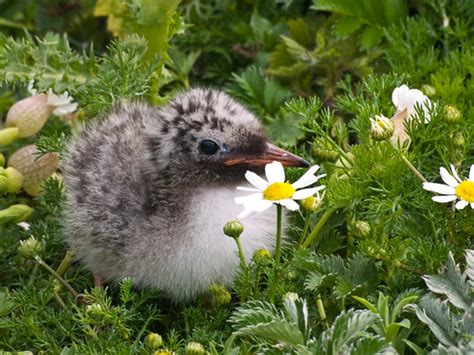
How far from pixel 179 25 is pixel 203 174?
0.97 m

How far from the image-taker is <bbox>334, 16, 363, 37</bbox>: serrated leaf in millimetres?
4141

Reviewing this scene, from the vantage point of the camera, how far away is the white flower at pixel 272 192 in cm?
280

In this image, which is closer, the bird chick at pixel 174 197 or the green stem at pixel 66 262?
the bird chick at pixel 174 197

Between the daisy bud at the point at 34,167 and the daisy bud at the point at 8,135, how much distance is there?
0.06 m

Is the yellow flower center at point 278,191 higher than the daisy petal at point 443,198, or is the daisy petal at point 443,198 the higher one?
the daisy petal at point 443,198

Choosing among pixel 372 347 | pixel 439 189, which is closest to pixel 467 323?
pixel 372 347

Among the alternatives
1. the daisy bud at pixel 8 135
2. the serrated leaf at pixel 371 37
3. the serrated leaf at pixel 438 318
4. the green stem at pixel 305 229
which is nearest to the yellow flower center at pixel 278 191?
the green stem at pixel 305 229

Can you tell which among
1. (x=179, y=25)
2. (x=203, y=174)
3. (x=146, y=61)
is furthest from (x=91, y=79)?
(x=203, y=174)

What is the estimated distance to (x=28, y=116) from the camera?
3910 mm

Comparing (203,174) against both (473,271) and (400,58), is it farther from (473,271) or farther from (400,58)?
(400,58)

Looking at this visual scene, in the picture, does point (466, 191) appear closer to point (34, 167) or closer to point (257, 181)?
point (257, 181)

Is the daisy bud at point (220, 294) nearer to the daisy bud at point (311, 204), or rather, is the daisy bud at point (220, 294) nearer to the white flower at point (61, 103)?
the daisy bud at point (311, 204)

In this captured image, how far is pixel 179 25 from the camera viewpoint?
394cm

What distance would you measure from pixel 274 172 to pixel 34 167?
3.87ft
